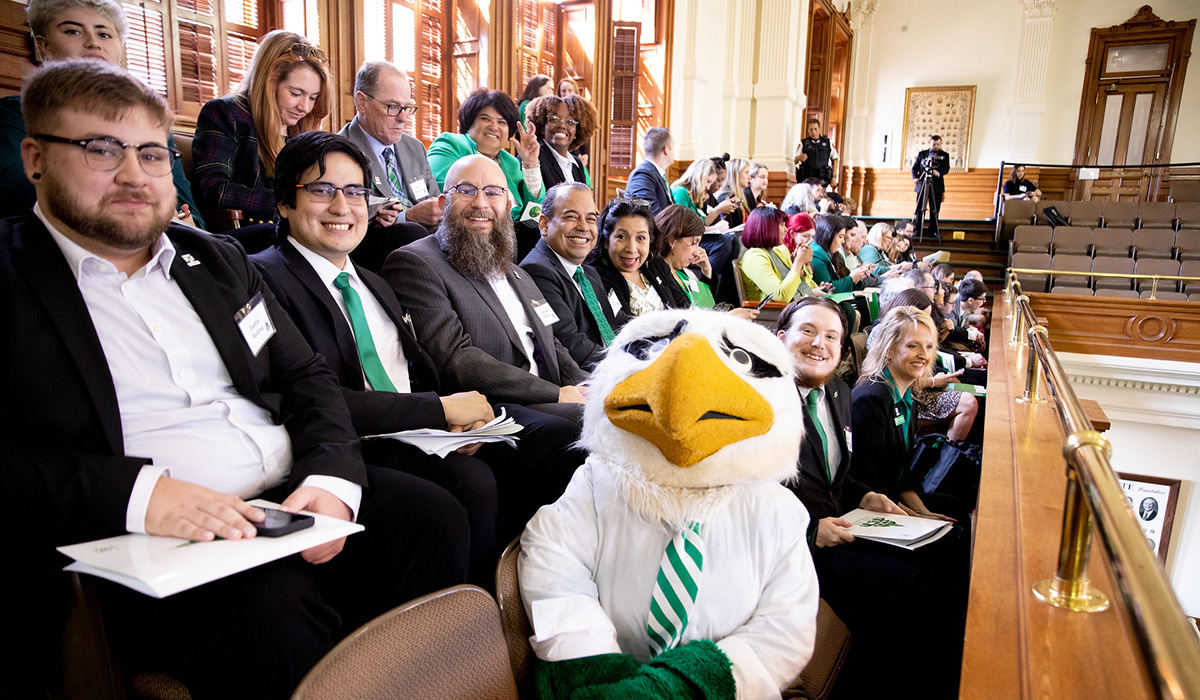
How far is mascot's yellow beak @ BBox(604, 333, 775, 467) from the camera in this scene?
1030 mm

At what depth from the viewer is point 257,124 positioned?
214 centimetres

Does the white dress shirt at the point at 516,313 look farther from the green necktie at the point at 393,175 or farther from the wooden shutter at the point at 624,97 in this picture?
the wooden shutter at the point at 624,97

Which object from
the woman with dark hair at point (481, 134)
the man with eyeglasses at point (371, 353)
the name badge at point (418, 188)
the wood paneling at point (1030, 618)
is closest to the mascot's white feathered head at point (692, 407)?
the wood paneling at point (1030, 618)

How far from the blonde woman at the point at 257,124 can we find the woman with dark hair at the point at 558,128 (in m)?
1.43

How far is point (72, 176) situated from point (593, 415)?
93cm

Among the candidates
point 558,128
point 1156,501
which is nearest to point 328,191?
point 558,128

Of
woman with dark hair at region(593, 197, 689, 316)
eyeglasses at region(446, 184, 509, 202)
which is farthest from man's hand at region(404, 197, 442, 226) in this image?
woman with dark hair at region(593, 197, 689, 316)

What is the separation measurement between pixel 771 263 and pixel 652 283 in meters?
1.57

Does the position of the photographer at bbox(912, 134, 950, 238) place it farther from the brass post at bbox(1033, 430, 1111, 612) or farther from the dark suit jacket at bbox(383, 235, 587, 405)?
the brass post at bbox(1033, 430, 1111, 612)

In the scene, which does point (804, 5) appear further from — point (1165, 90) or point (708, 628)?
point (708, 628)

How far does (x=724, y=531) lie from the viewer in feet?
3.80

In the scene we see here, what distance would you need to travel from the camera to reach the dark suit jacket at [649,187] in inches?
170

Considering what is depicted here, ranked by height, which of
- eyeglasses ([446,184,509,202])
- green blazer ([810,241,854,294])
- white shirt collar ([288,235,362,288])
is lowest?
green blazer ([810,241,854,294])

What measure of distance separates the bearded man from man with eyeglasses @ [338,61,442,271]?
0.54 feet
